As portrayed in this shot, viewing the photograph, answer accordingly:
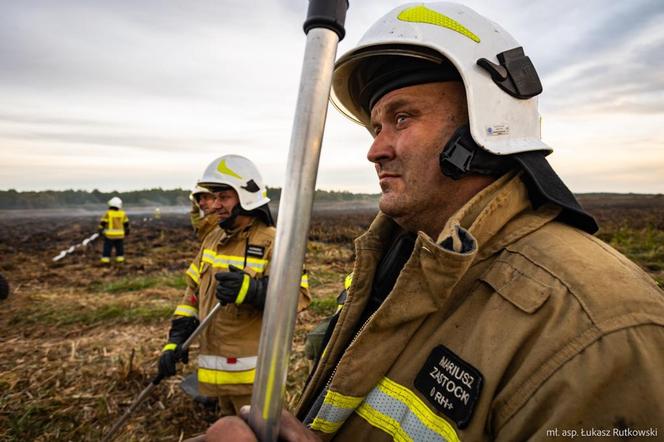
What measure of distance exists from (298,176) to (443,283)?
613 mm

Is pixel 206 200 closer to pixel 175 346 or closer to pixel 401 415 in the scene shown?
pixel 175 346

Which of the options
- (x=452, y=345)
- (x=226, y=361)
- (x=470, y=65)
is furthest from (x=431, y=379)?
(x=226, y=361)

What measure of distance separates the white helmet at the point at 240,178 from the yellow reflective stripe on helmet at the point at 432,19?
2.81 meters

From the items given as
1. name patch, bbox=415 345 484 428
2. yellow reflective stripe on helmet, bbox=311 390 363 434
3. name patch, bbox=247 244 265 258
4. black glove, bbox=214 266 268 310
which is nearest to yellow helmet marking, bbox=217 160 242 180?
name patch, bbox=247 244 265 258

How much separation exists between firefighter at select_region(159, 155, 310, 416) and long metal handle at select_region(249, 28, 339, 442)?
2.56 meters

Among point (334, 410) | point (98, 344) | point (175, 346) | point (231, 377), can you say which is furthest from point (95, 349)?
point (334, 410)

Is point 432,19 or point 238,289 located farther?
point 238,289

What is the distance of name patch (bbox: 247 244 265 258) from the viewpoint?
3.79m

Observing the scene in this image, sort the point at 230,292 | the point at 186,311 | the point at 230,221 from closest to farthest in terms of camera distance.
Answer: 1. the point at 230,292
2. the point at 230,221
3. the point at 186,311

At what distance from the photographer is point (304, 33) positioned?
0.90m

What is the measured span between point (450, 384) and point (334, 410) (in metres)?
0.42

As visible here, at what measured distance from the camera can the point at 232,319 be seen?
12.0 feet

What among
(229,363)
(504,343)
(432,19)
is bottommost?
(229,363)

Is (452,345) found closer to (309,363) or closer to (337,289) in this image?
(309,363)
